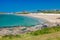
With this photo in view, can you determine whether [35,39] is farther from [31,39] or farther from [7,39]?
[7,39]

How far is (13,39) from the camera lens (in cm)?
1842

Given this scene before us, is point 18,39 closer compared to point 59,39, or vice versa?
point 59,39

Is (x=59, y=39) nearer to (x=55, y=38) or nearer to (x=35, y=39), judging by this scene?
(x=55, y=38)

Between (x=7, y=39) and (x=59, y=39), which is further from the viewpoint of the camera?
(x=7, y=39)

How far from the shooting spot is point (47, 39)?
1762 centimetres

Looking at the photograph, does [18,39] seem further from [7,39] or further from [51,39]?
[51,39]

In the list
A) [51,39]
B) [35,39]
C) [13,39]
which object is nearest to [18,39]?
[13,39]

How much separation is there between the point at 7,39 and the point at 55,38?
167 inches

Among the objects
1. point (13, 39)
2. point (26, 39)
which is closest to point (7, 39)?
point (13, 39)

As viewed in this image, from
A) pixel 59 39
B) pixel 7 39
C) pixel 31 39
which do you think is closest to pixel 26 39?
pixel 31 39

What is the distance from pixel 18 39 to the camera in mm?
18453

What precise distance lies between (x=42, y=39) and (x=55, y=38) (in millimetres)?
1099

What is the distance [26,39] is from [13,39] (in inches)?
45.6

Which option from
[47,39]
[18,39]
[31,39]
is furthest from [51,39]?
[18,39]
